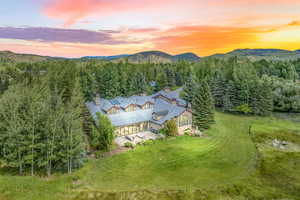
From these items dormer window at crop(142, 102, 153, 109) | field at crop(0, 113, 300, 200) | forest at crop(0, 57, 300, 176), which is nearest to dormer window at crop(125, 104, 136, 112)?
dormer window at crop(142, 102, 153, 109)

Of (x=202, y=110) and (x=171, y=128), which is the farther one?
(x=202, y=110)

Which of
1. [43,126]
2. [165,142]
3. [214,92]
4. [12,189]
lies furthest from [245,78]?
[12,189]

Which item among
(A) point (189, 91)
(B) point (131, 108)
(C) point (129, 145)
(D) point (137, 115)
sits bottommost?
(C) point (129, 145)

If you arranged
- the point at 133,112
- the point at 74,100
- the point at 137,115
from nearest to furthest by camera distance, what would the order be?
the point at 74,100 → the point at 137,115 → the point at 133,112

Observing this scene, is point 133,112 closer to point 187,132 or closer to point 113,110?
point 113,110

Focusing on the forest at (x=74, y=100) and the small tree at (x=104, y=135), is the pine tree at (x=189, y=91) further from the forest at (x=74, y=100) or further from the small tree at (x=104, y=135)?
the small tree at (x=104, y=135)

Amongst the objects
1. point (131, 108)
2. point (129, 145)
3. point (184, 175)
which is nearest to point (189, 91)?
point (131, 108)

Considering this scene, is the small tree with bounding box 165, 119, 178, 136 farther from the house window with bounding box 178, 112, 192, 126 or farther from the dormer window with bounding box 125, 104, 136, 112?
the dormer window with bounding box 125, 104, 136, 112
